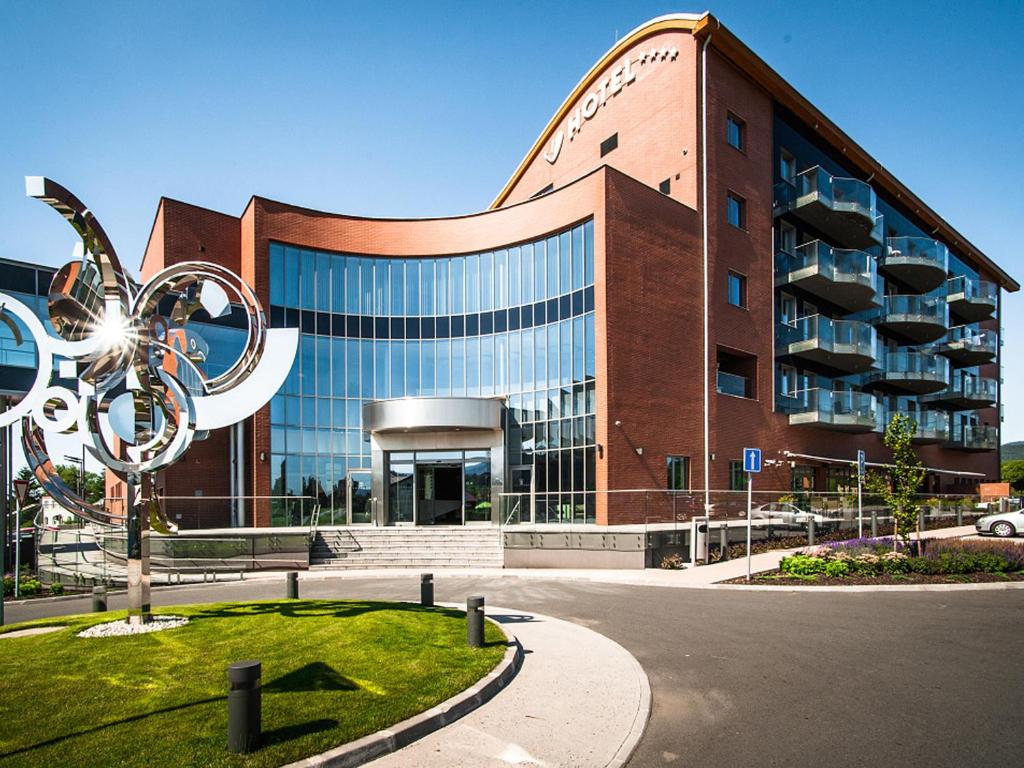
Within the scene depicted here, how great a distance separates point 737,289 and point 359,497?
1752 cm

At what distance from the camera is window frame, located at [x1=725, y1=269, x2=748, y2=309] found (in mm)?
28047

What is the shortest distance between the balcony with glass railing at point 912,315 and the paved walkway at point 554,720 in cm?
3507

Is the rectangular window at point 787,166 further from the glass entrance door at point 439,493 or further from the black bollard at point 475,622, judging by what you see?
the black bollard at point 475,622

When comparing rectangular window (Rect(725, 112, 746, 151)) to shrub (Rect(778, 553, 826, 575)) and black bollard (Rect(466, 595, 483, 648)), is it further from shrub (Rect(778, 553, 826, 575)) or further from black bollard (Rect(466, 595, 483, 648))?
black bollard (Rect(466, 595, 483, 648))

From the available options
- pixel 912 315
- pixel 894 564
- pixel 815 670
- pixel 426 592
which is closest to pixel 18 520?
pixel 426 592

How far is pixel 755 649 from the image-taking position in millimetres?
9406

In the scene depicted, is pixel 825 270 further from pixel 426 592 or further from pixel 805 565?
pixel 426 592

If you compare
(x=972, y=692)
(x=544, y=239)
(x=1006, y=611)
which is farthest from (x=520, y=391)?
(x=972, y=692)

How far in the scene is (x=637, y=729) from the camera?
6.36 metres

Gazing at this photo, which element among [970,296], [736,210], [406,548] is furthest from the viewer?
[970,296]

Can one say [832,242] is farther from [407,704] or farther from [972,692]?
[407,704]

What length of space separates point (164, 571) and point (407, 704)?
15.7 m

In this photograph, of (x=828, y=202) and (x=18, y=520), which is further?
(x=828, y=202)

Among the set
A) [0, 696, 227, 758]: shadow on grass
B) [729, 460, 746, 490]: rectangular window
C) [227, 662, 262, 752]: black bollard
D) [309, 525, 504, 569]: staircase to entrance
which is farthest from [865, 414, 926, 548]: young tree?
[227, 662, 262, 752]: black bollard
